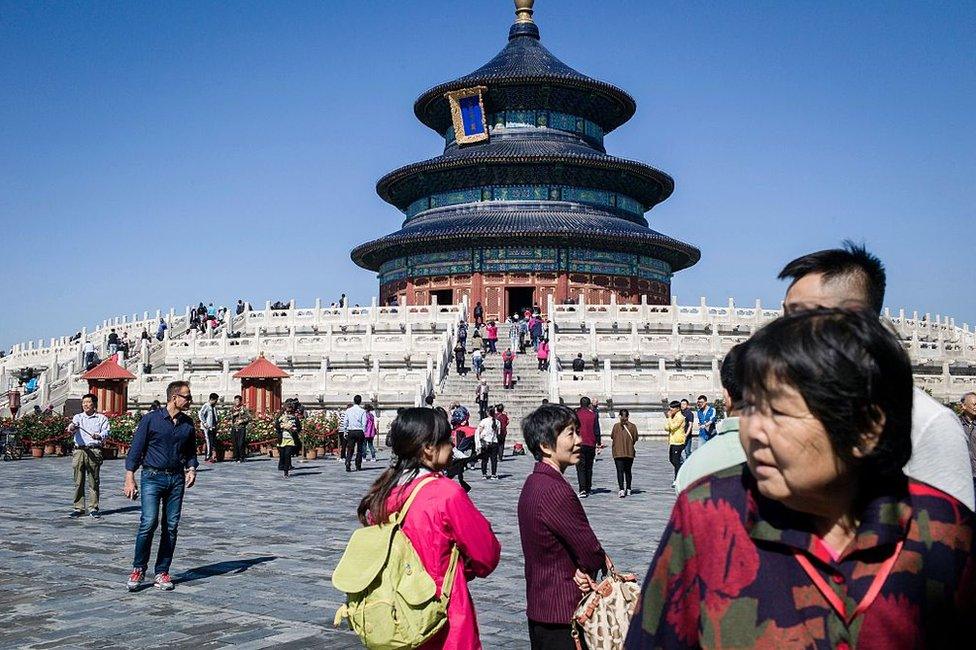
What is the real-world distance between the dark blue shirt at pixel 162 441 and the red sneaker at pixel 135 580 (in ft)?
A: 3.04

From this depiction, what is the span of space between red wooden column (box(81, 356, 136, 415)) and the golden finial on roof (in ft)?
112

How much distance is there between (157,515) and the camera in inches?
326

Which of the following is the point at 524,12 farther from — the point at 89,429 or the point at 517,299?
the point at 89,429

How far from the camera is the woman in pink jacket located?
3883mm

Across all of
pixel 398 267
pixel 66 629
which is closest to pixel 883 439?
pixel 66 629

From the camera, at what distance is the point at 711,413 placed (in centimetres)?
1661

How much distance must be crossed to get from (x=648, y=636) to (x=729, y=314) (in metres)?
30.9

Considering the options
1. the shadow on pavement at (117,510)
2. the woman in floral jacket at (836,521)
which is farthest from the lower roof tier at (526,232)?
the woman in floral jacket at (836,521)

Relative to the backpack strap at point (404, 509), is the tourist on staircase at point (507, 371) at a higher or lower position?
higher

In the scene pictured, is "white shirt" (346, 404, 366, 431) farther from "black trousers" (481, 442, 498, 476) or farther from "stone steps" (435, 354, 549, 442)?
"stone steps" (435, 354, 549, 442)

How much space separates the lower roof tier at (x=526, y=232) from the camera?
41.9m

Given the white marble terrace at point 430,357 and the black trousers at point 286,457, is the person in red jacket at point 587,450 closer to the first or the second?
the black trousers at point 286,457

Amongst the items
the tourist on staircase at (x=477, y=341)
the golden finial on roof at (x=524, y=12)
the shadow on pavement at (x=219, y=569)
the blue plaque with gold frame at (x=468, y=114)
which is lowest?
the shadow on pavement at (x=219, y=569)

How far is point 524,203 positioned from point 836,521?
43684 mm
